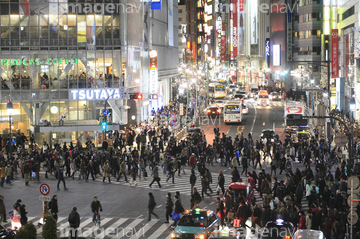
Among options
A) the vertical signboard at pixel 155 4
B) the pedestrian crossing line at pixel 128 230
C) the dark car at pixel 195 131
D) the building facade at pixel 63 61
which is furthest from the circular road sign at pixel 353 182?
the vertical signboard at pixel 155 4

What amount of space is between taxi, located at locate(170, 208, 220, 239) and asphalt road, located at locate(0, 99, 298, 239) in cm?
199

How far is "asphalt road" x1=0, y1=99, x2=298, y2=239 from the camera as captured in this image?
2191cm

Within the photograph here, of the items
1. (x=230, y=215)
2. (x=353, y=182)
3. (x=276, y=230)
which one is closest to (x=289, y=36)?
(x=230, y=215)

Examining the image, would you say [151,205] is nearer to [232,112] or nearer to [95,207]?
[95,207]

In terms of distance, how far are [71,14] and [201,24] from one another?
324ft

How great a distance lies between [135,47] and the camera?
5612 cm

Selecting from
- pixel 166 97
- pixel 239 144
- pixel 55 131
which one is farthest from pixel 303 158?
pixel 166 97

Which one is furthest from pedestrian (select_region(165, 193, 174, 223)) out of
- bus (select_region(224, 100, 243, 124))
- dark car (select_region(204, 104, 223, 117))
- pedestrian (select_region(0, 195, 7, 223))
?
dark car (select_region(204, 104, 223, 117))

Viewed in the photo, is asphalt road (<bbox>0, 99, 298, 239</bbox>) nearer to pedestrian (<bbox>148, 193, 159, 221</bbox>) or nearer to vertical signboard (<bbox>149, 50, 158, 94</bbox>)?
pedestrian (<bbox>148, 193, 159, 221</bbox>)

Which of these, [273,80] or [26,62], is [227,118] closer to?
[26,62]

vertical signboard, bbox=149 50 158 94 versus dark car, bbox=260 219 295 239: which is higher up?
vertical signboard, bbox=149 50 158 94

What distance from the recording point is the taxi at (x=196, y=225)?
18.6 metres

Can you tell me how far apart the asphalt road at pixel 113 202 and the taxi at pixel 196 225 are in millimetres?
1987

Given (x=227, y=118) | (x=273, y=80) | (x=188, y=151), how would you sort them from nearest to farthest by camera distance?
1. (x=188, y=151)
2. (x=227, y=118)
3. (x=273, y=80)
